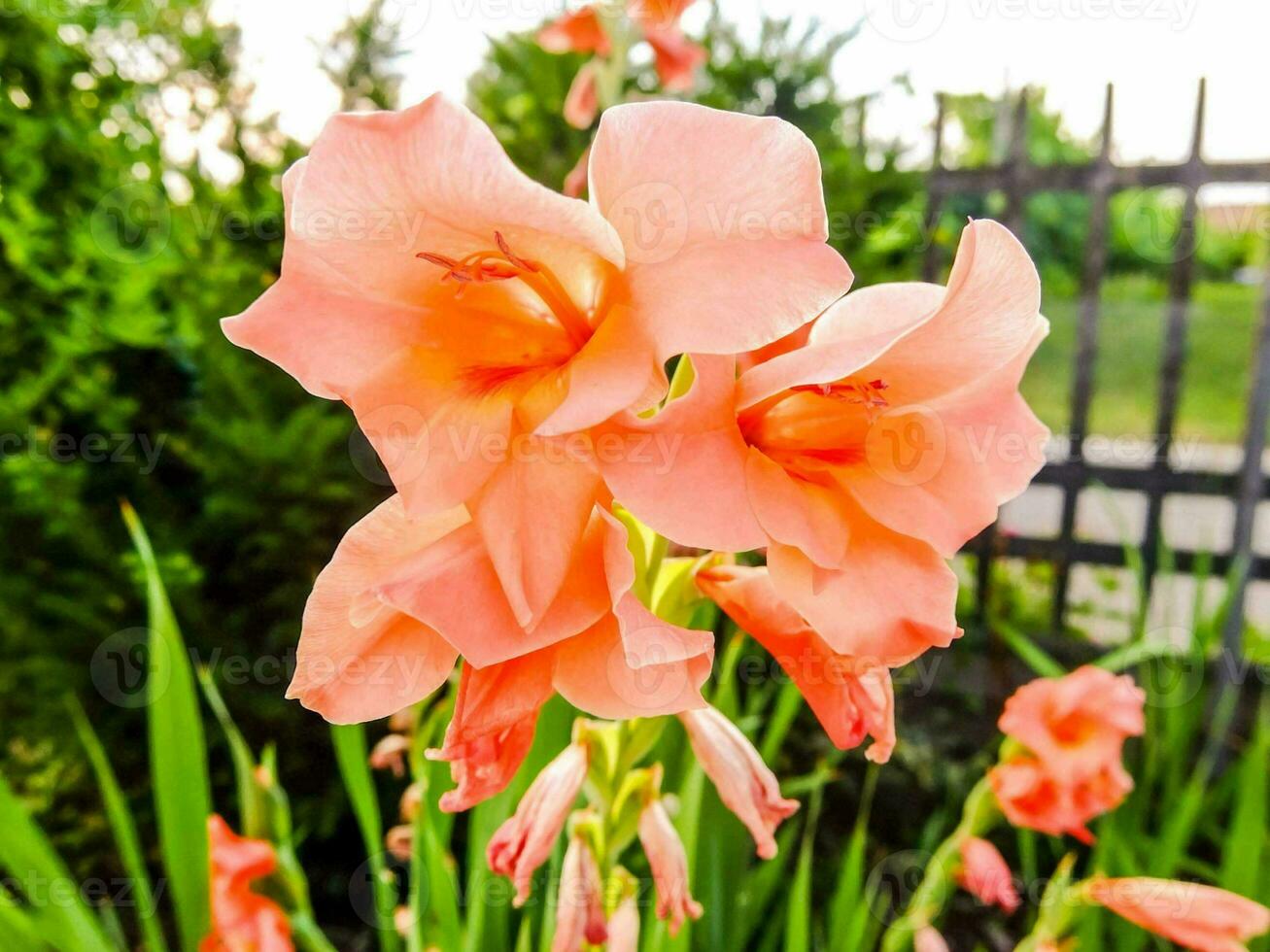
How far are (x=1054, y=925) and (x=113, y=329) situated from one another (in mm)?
1573

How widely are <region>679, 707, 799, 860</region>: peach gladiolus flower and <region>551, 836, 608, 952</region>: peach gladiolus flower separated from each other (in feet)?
0.45

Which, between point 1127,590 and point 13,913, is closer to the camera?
point 13,913

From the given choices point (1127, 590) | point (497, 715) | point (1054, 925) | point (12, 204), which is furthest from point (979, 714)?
point (12, 204)

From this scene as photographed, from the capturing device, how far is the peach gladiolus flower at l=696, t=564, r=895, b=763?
46 cm

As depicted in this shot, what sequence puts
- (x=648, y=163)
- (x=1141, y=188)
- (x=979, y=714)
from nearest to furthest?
(x=648, y=163)
(x=979, y=714)
(x=1141, y=188)

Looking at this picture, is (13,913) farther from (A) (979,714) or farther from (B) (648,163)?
(A) (979,714)

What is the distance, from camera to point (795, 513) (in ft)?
1.33

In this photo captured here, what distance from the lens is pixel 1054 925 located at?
0.92 metres

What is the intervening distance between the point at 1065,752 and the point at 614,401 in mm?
919

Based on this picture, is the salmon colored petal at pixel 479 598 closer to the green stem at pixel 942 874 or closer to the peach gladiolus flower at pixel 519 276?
the peach gladiolus flower at pixel 519 276

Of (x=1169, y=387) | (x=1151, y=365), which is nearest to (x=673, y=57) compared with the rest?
(x=1169, y=387)

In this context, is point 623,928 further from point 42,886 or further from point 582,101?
point 582,101

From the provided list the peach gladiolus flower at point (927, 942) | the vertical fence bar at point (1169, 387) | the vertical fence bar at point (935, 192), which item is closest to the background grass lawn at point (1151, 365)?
the vertical fence bar at point (1169, 387)

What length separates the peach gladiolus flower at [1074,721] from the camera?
39.6 inches
